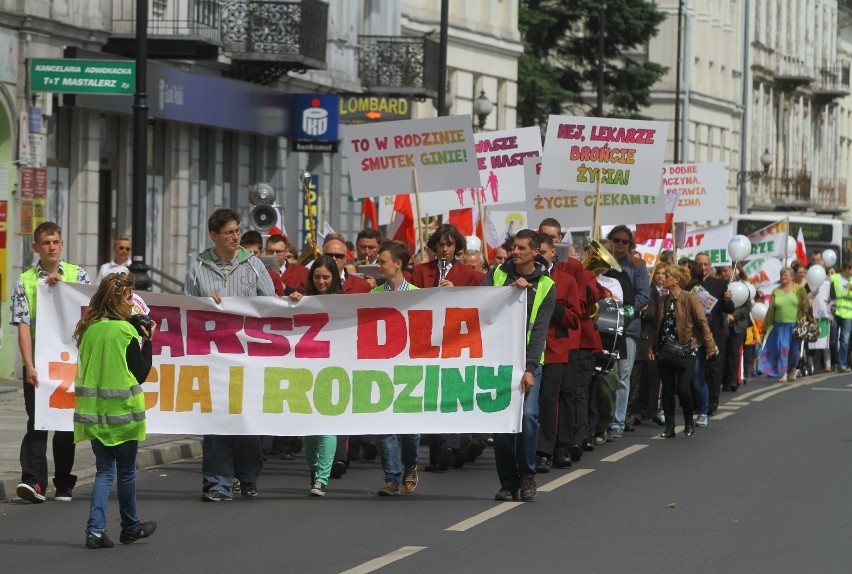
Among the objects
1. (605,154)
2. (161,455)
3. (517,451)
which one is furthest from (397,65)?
(517,451)

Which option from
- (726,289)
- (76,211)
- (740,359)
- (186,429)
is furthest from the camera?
(740,359)

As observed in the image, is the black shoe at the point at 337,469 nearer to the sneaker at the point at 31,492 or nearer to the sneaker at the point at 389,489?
the sneaker at the point at 389,489

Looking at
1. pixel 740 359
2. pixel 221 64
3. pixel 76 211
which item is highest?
pixel 221 64

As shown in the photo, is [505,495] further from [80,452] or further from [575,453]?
[80,452]

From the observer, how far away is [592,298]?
53.8 ft

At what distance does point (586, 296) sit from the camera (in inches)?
644

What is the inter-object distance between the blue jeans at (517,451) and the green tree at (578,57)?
43485 millimetres

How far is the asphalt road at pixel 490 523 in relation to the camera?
35.4 ft

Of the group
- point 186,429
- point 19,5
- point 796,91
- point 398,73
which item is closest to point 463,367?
point 186,429

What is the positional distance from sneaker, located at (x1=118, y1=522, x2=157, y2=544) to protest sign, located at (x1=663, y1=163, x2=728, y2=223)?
753 inches

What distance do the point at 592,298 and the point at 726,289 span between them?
8.25m

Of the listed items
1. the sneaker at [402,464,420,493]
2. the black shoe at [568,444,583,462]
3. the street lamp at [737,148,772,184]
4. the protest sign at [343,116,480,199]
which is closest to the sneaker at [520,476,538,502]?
the sneaker at [402,464,420,493]

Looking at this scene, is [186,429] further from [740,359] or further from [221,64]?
[221,64]

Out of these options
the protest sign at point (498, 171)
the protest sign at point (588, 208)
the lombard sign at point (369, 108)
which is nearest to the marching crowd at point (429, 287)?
the protest sign at point (588, 208)
